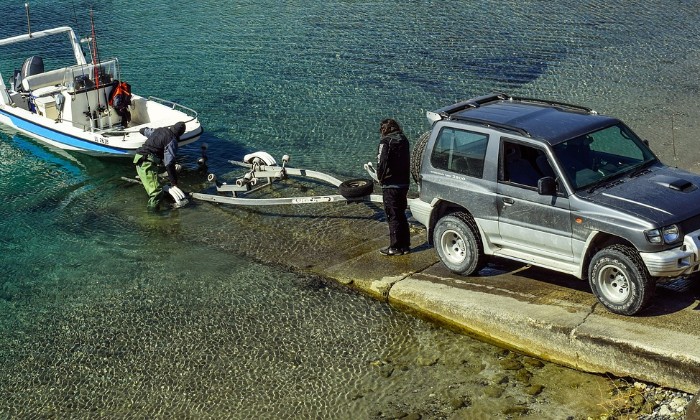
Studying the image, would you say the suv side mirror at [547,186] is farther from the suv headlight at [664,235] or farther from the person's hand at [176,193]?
the person's hand at [176,193]

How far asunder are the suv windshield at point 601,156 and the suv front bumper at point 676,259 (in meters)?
1.20

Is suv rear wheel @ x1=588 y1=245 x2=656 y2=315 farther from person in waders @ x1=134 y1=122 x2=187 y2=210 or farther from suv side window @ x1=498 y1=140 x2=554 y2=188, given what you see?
person in waders @ x1=134 y1=122 x2=187 y2=210

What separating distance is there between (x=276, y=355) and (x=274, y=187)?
228 inches

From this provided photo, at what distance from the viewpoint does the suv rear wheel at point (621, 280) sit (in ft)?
30.3

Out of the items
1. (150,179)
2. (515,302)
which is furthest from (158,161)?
(515,302)

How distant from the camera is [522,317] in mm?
10000

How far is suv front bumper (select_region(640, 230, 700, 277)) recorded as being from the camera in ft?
29.6

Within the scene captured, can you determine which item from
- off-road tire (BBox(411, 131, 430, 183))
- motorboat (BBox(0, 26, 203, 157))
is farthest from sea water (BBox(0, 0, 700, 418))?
off-road tire (BBox(411, 131, 430, 183))

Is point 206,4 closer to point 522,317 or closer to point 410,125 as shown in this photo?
point 410,125

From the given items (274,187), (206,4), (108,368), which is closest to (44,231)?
A: (274,187)

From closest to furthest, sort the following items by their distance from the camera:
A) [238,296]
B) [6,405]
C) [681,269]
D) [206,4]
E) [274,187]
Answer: [681,269]
[6,405]
[238,296]
[274,187]
[206,4]

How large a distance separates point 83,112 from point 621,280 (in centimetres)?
1228

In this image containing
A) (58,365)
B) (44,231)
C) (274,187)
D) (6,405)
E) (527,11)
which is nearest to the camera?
(6,405)

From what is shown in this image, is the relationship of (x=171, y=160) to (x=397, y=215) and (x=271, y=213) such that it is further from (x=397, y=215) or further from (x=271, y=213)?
(x=397, y=215)
